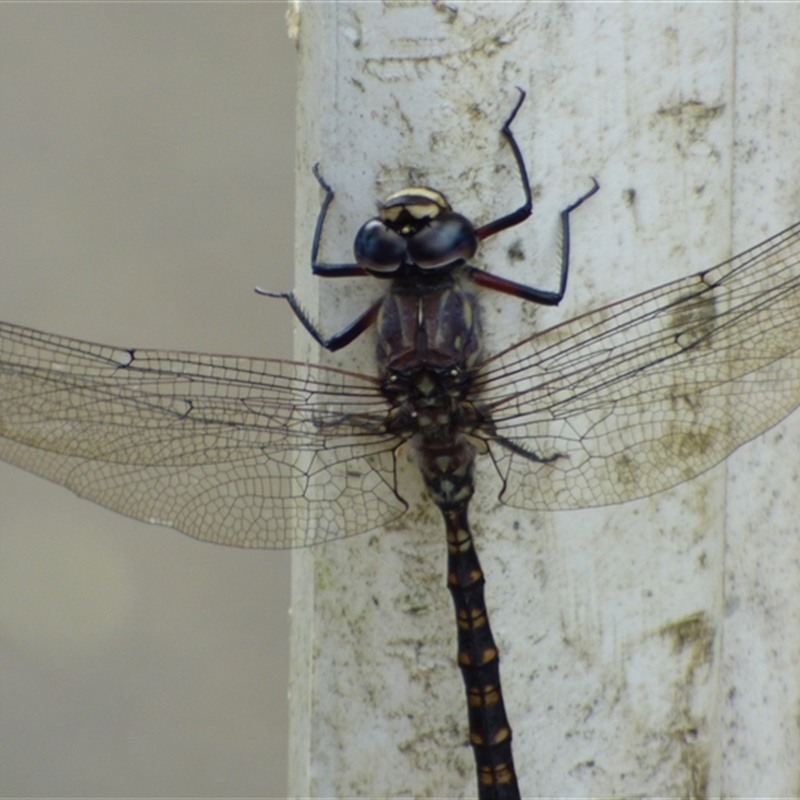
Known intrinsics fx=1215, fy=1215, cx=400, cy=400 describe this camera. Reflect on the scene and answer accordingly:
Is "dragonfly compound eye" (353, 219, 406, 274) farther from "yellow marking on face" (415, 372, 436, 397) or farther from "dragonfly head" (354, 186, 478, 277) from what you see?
"yellow marking on face" (415, 372, 436, 397)

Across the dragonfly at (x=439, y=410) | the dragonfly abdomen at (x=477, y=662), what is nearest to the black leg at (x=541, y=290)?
the dragonfly at (x=439, y=410)

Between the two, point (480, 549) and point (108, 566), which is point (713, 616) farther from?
point (108, 566)

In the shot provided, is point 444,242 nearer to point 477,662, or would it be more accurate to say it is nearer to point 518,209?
point 518,209

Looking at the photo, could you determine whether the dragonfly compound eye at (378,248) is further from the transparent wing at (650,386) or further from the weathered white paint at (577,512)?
the transparent wing at (650,386)

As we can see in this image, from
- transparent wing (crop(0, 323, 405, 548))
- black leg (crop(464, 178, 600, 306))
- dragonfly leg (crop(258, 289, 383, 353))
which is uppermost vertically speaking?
black leg (crop(464, 178, 600, 306))

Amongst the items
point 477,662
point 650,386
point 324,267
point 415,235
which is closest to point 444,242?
point 415,235

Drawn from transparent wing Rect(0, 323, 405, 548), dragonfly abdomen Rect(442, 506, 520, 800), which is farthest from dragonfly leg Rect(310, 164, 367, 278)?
dragonfly abdomen Rect(442, 506, 520, 800)

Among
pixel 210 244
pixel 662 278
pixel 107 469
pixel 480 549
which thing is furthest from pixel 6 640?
pixel 662 278
